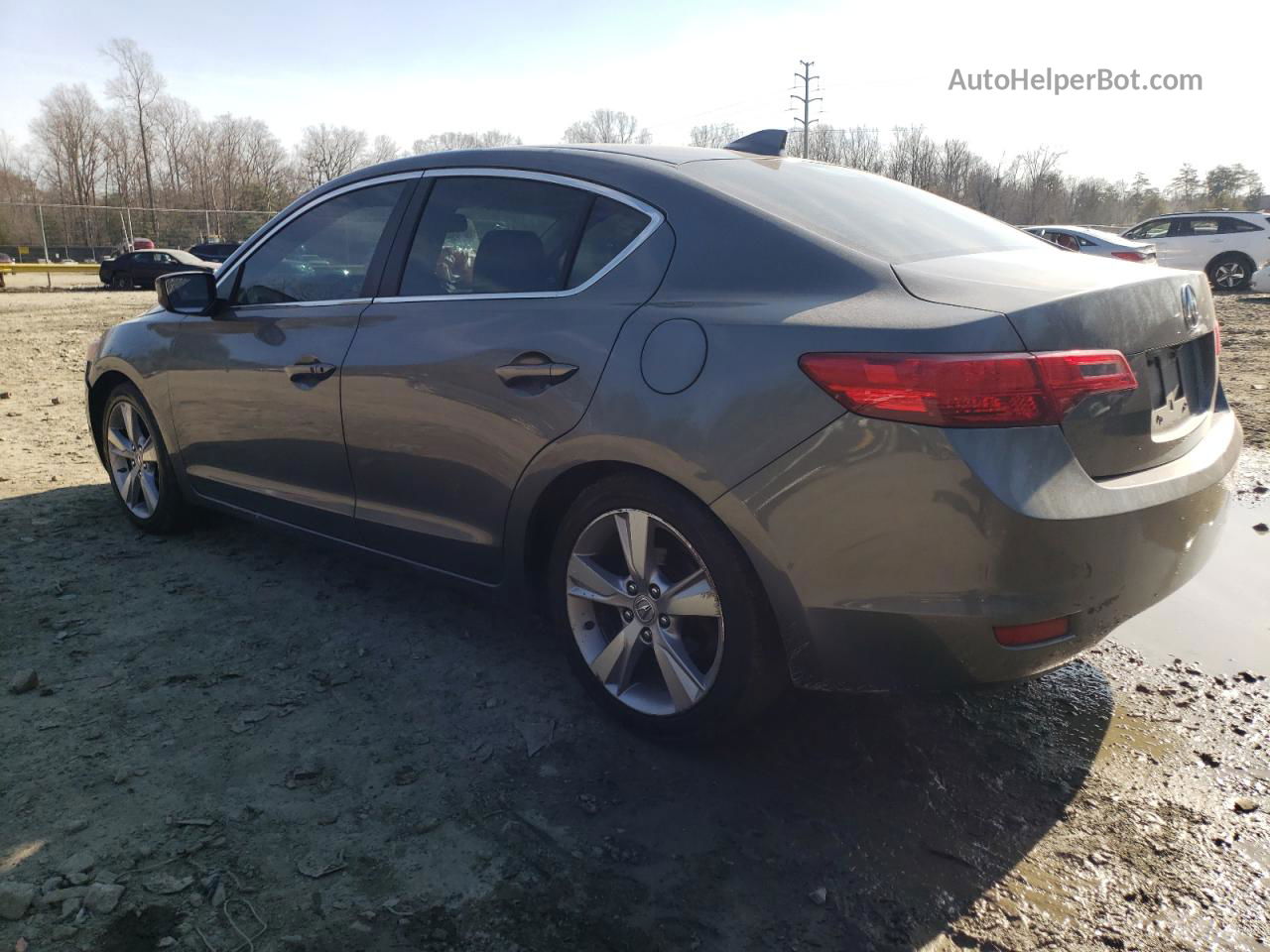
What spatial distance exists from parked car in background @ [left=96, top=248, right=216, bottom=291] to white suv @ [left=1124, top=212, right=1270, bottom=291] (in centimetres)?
2573

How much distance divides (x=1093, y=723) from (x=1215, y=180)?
78712 mm

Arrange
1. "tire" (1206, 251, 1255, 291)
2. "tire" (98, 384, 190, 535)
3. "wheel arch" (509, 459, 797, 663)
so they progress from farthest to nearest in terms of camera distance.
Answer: "tire" (1206, 251, 1255, 291) < "tire" (98, 384, 190, 535) < "wheel arch" (509, 459, 797, 663)

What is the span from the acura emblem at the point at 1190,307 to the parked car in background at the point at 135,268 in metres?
30.2

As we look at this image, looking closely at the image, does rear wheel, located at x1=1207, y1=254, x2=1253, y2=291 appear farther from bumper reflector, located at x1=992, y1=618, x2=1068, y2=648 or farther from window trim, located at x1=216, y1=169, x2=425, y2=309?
bumper reflector, located at x1=992, y1=618, x2=1068, y2=648

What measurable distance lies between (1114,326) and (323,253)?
2.83m

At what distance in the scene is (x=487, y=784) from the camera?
265cm

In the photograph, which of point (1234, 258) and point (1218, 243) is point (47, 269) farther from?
point (1234, 258)

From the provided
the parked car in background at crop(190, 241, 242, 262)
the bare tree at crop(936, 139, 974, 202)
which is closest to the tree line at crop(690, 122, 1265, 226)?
the bare tree at crop(936, 139, 974, 202)

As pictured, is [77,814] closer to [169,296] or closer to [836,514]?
[836,514]

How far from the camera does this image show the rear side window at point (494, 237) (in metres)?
3.00

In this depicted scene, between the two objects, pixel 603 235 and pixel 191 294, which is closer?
pixel 603 235

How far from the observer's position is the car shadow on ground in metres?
2.16

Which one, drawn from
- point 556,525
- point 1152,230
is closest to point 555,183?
point 556,525

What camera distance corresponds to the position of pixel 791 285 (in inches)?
97.7
